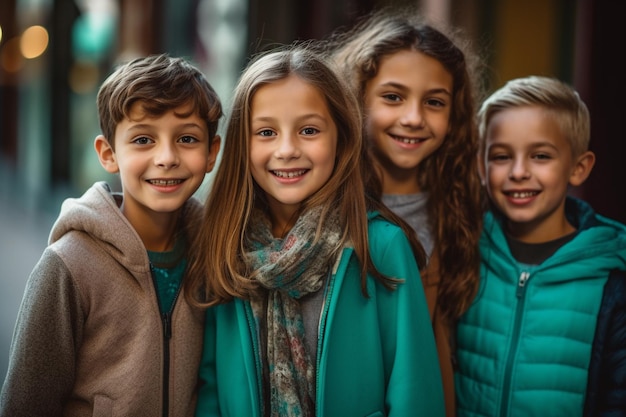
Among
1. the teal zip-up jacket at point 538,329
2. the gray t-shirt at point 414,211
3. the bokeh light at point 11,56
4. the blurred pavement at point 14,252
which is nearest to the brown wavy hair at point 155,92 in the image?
the gray t-shirt at point 414,211

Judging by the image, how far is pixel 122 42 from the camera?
9.23 metres

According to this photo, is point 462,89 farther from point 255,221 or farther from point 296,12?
point 296,12

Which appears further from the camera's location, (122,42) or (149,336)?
(122,42)

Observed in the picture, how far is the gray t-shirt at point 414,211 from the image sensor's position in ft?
8.75

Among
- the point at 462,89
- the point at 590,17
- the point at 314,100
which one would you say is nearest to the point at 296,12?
the point at 590,17

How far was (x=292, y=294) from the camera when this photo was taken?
223 centimetres

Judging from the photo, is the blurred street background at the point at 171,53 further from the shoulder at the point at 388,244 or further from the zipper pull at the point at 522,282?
the zipper pull at the point at 522,282

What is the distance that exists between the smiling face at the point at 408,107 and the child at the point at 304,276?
A: 0.28 meters

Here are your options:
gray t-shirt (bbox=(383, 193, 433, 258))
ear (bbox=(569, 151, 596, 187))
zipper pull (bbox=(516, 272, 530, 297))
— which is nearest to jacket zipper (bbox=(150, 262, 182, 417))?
gray t-shirt (bbox=(383, 193, 433, 258))

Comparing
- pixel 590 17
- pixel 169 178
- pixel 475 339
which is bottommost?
pixel 475 339

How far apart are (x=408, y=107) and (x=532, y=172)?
0.52 metres

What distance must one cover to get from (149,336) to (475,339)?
1.17 meters

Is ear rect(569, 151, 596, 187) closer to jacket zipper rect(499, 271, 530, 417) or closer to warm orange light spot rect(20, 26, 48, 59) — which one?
jacket zipper rect(499, 271, 530, 417)

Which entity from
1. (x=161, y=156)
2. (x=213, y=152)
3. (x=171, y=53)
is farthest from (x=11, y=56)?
(x=161, y=156)
